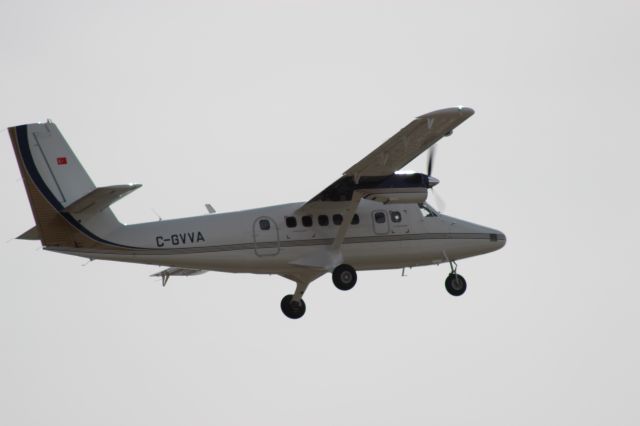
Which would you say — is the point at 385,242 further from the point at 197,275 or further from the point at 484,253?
the point at 197,275

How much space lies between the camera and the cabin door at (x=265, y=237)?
1848 inches

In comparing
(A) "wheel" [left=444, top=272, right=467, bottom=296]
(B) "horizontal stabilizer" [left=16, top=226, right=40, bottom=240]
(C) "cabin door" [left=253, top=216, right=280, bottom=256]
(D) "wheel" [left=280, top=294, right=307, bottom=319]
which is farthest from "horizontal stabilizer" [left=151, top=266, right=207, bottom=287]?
(A) "wheel" [left=444, top=272, right=467, bottom=296]

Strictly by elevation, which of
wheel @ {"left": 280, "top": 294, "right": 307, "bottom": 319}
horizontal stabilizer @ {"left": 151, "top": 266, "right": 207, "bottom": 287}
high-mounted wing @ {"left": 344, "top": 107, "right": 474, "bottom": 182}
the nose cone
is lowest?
wheel @ {"left": 280, "top": 294, "right": 307, "bottom": 319}

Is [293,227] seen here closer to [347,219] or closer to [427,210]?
[347,219]

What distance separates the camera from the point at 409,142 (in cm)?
4622

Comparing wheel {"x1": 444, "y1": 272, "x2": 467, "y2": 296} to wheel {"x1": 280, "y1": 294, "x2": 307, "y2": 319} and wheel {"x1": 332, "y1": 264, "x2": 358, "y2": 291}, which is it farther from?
wheel {"x1": 280, "y1": 294, "x2": 307, "y2": 319}

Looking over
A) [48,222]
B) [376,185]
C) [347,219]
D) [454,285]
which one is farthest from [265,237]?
[454,285]

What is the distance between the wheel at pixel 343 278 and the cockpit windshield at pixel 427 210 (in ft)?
11.4

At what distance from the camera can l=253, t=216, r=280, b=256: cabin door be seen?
4694cm

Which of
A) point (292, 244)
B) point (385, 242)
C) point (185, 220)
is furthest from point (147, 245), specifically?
point (385, 242)

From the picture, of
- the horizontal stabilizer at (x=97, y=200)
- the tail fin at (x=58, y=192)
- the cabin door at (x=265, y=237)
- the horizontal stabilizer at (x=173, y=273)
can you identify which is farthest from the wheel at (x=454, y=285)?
the horizontal stabilizer at (x=97, y=200)

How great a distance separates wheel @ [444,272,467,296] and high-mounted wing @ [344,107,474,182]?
5045 millimetres

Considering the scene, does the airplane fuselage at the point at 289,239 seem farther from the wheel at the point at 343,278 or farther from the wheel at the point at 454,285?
the wheel at the point at 454,285

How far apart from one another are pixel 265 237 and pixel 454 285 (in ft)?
22.7
